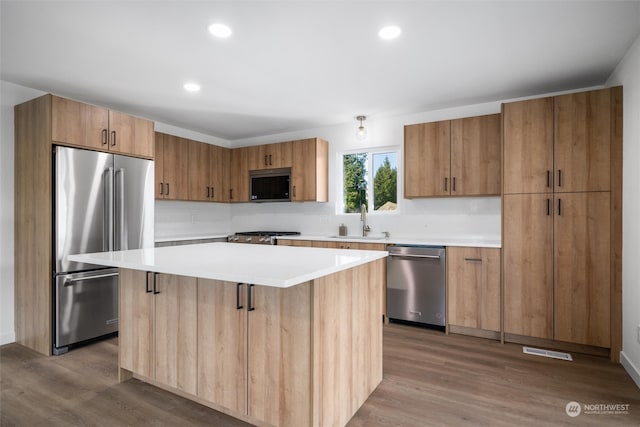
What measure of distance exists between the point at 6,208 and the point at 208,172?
2.36m

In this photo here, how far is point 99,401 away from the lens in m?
2.17

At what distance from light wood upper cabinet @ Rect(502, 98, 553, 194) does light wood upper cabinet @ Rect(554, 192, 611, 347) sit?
0.26m

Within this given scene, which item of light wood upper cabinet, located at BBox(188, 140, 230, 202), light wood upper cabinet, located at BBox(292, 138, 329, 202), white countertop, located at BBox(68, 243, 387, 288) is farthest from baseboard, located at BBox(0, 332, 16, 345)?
light wood upper cabinet, located at BBox(292, 138, 329, 202)

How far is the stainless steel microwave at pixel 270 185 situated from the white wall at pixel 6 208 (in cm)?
275

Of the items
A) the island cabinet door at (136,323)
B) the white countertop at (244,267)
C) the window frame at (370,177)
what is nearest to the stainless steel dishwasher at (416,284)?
the window frame at (370,177)

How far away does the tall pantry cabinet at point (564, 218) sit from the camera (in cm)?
279

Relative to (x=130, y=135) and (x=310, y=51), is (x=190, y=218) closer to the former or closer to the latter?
(x=130, y=135)

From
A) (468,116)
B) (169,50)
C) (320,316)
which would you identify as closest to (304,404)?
(320,316)

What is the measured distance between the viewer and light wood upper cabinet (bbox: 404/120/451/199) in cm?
376

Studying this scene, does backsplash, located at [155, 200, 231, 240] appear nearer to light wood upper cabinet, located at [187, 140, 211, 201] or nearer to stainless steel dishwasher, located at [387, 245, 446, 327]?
light wood upper cabinet, located at [187, 140, 211, 201]

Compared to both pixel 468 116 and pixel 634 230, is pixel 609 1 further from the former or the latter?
pixel 468 116

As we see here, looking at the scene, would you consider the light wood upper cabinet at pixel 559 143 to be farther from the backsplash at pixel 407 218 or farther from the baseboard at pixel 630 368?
the baseboard at pixel 630 368

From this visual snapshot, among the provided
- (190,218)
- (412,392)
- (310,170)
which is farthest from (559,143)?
(190,218)

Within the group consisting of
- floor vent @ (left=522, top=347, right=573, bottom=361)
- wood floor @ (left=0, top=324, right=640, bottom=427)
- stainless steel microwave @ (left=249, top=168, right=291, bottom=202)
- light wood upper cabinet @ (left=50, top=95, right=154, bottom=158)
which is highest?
light wood upper cabinet @ (left=50, top=95, right=154, bottom=158)
